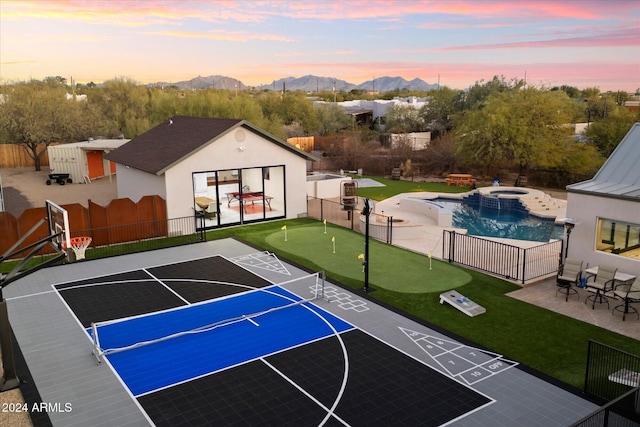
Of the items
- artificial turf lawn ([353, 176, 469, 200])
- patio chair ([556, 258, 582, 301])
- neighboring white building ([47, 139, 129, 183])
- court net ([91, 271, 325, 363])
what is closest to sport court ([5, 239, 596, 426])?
court net ([91, 271, 325, 363])

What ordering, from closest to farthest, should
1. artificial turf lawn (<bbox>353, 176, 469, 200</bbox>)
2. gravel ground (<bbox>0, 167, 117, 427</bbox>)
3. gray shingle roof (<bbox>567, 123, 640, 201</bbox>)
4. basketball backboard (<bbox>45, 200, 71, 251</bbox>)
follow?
1. basketball backboard (<bbox>45, 200, 71, 251</bbox>)
2. gray shingle roof (<bbox>567, 123, 640, 201</bbox>)
3. gravel ground (<bbox>0, 167, 117, 427</bbox>)
4. artificial turf lawn (<bbox>353, 176, 469, 200</bbox>)

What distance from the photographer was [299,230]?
26.8 meters

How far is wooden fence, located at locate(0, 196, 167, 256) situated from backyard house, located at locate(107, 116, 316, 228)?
2.96ft

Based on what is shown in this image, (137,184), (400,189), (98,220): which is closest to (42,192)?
(137,184)

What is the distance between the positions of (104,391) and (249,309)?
551cm

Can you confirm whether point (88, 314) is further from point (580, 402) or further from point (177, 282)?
point (580, 402)

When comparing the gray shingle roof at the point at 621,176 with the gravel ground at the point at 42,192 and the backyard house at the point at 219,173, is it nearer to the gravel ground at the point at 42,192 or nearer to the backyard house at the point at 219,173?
the backyard house at the point at 219,173

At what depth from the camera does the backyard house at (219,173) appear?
84.1 feet

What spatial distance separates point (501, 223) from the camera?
32.1 meters

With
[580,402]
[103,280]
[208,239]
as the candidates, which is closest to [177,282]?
[103,280]

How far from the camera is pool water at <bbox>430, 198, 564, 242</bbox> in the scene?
29.2 metres

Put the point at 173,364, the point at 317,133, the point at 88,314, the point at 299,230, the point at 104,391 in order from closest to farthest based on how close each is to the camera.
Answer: the point at 104,391 → the point at 173,364 → the point at 88,314 → the point at 299,230 → the point at 317,133

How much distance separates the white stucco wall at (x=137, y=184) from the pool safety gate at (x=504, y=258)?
14.0 m

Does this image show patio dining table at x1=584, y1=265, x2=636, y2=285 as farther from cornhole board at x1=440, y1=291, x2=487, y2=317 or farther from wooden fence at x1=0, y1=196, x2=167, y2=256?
wooden fence at x1=0, y1=196, x2=167, y2=256
